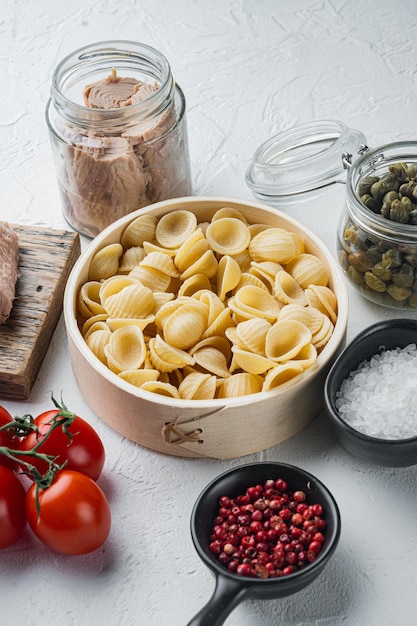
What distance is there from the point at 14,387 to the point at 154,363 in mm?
295

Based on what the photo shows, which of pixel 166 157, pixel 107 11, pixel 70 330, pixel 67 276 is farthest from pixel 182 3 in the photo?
pixel 70 330

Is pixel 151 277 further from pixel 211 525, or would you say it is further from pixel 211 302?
pixel 211 525

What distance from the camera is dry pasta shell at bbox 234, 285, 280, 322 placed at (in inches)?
66.3

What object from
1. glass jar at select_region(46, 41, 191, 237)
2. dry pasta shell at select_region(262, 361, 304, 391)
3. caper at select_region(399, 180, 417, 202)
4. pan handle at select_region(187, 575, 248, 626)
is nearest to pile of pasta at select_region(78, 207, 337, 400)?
dry pasta shell at select_region(262, 361, 304, 391)

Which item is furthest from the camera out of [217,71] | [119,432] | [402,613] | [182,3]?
[182,3]

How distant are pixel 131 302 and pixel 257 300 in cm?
24

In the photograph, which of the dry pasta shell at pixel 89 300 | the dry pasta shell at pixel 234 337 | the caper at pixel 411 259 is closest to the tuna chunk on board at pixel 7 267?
the dry pasta shell at pixel 89 300

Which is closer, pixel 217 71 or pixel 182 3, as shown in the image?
pixel 217 71

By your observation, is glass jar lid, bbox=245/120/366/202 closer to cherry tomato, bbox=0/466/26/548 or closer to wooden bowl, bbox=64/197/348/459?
wooden bowl, bbox=64/197/348/459

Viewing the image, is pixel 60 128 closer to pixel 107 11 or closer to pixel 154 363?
pixel 154 363

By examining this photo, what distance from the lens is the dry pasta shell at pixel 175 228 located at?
1832 mm

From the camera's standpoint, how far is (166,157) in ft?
6.24

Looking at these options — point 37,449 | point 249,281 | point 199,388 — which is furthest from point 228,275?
point 37,449

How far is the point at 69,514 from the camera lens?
4.62ft
